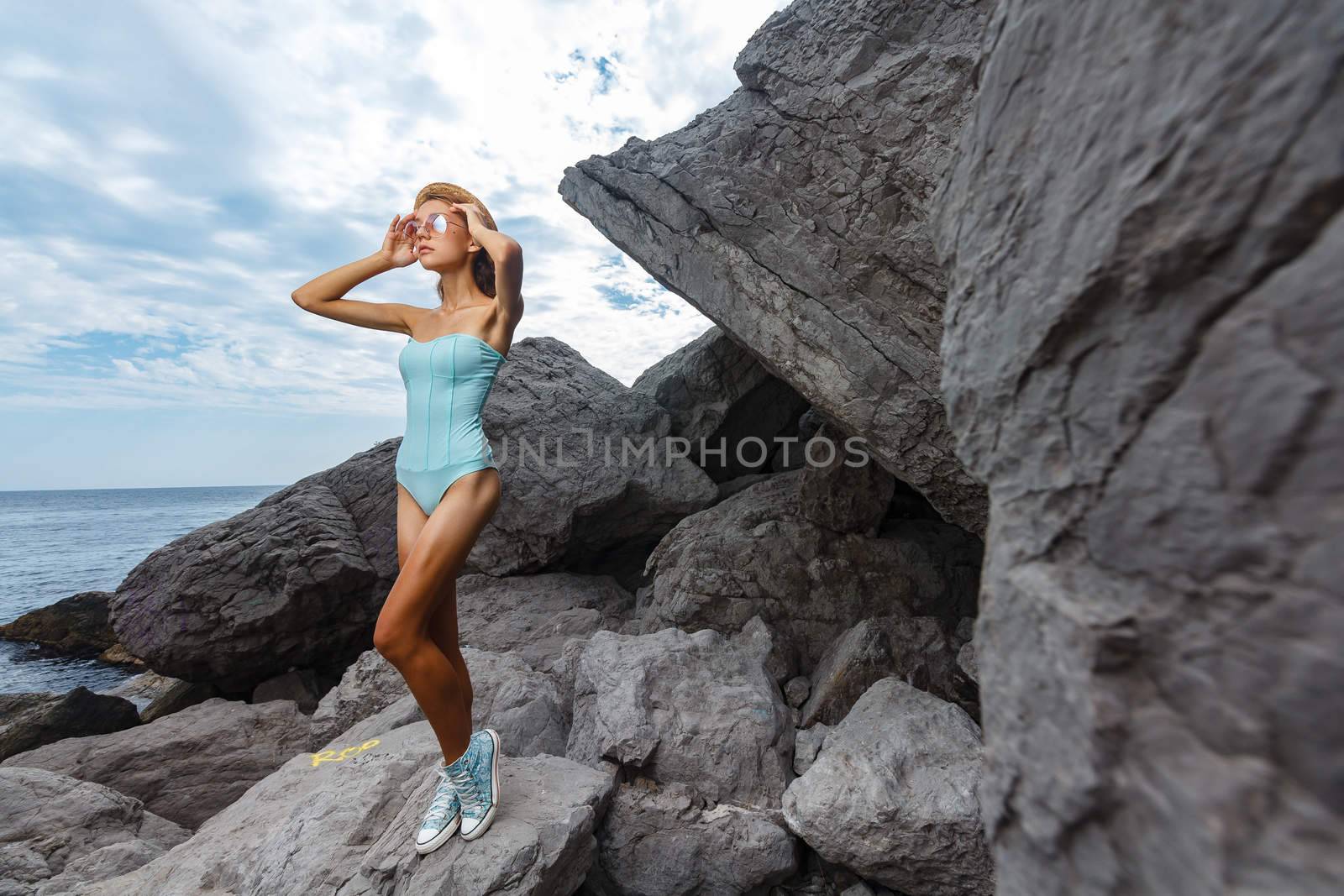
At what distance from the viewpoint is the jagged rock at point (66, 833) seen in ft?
10.9

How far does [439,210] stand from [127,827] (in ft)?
14.2

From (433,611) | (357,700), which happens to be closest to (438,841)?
(433,611)

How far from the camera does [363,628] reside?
748cm

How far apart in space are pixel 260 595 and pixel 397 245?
5.70 m

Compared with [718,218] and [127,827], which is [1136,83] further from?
[127,827]

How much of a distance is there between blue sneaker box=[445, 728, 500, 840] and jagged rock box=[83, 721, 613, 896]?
6 centimetres

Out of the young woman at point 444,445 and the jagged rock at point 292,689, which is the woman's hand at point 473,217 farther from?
the jagged rock at point 292,689

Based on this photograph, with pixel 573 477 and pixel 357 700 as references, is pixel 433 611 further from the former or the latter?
pixel 573 477

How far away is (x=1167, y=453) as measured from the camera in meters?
0.95

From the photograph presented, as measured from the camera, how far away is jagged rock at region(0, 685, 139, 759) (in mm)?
6168

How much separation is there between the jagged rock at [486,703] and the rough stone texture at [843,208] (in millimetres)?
2655

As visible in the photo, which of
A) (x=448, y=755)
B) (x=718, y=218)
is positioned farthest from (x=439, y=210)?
(x=448, y=755)
